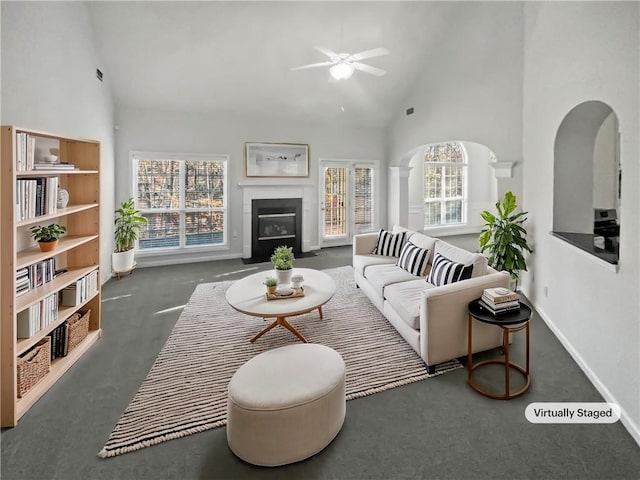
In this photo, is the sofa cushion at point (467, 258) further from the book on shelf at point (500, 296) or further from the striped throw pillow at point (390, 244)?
the striped throw pillow at point (390, 244)

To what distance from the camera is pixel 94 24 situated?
4.27 meters

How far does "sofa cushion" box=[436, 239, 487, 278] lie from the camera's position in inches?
115

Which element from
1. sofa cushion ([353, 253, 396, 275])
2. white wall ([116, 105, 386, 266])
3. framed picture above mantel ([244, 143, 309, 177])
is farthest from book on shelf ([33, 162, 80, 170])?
framed picture above mantel ([244, 143, 309, 177])

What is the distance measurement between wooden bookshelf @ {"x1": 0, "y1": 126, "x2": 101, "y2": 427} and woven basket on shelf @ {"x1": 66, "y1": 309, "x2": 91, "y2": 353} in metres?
0.06

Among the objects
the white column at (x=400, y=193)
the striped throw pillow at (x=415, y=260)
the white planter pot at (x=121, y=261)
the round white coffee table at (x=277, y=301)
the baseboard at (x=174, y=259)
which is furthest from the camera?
the white column at (x=400, y=193)

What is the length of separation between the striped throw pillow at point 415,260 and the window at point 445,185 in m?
5.20

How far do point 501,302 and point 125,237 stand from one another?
528 cm

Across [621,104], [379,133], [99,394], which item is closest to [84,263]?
[99,394]

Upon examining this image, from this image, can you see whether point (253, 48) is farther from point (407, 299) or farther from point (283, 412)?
point (283, 412)

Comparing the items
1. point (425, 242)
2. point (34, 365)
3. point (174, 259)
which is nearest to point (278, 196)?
point (174, 259)

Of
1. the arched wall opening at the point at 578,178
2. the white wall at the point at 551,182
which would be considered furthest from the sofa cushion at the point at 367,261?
the arched wall opening at the point at 578,178

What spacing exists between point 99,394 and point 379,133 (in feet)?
23.1

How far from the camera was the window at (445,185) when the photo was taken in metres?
8.74

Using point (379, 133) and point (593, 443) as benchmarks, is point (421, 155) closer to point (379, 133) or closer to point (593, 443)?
point (379, 133)
